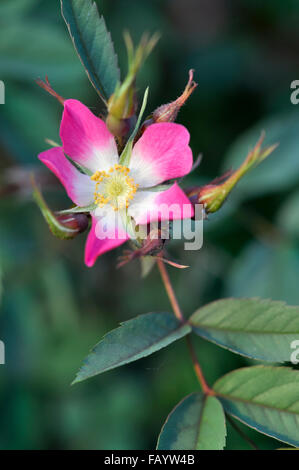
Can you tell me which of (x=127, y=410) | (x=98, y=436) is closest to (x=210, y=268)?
(x=127, y=410)

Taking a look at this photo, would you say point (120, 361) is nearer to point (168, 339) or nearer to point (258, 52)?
point (168, 339)

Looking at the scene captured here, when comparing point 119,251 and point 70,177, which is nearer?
point 70,177
